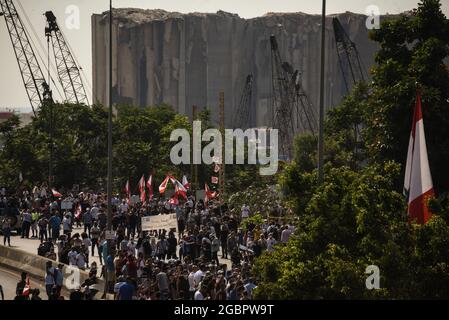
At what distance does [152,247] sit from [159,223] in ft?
2.93

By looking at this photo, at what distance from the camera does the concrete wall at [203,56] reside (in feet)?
529

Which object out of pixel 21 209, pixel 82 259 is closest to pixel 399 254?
pixel 82 259

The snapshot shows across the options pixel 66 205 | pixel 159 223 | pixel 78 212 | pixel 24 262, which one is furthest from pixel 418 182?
pixel 66 205

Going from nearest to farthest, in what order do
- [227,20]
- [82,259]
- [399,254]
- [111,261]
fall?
[399,254] < [111,261] < [82,259] < [227,20]

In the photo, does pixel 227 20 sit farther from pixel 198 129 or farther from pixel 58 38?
pixel 198 129

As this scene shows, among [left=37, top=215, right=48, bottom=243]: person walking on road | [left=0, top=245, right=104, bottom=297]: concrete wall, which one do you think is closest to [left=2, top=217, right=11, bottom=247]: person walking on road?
[left=0, top=245, right=104, bottom=297]: concrete wall

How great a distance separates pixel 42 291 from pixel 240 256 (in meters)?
5.94

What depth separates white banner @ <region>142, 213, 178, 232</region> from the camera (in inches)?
1232

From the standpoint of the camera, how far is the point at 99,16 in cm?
15788

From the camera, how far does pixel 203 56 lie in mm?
164875

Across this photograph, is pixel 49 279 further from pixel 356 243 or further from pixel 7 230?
pixel 7 230

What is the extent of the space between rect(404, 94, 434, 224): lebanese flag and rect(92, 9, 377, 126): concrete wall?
132940 millimetres

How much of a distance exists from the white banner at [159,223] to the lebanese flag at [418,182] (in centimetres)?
1126

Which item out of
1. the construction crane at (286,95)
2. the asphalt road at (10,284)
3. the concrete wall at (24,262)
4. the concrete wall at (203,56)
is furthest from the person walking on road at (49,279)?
the concrete wall at (203,56)
